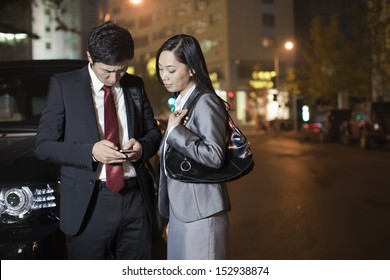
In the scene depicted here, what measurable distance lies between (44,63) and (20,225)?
84.0 inches

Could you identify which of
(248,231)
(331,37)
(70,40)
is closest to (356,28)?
(331,37)

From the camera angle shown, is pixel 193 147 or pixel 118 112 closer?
pixel 193 147

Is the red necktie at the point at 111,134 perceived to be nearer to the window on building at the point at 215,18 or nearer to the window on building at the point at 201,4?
the window on building at the point at 215,18

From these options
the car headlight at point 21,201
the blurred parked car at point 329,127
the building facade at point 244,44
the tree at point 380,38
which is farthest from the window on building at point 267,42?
the car headlight at point 21,201

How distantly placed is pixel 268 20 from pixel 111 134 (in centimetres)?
6519

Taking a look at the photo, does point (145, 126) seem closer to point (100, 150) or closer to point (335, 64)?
point (100, 150)

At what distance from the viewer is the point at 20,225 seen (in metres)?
3.00

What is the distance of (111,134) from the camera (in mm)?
2678

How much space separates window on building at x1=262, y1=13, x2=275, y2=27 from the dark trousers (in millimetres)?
64410

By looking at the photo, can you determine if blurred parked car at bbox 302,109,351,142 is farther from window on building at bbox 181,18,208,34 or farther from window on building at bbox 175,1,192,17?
window on building at bbox 175,1,192,17

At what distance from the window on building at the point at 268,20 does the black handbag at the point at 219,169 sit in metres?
64.5

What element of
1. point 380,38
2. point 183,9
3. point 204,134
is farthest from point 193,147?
point 183,9

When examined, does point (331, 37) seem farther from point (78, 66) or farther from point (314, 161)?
point (78, 66)

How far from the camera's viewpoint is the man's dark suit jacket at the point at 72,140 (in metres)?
2.60
